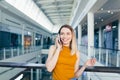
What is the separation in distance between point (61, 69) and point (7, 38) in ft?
42.2

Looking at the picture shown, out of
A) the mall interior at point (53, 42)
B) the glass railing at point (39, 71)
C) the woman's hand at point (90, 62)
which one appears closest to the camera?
the woman's hand at point (90, 62)

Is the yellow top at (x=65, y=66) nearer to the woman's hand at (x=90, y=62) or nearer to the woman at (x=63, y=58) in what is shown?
the woman at (x=63, y=58)

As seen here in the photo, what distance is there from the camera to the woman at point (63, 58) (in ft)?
4.82

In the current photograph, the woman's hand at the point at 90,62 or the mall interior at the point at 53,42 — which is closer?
the woman's hand at the point at 90,62

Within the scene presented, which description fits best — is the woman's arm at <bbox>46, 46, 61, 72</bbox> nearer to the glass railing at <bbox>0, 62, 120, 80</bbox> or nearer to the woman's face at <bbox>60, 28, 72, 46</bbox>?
the woman's face at <bbox>60, 28, 72, 46</bbox>

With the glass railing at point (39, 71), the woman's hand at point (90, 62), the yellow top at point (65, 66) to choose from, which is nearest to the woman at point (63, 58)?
the yellow top at point (65, 66)

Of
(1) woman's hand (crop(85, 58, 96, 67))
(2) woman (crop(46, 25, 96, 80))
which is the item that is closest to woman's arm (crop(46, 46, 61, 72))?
(2) woman (crop(46, 25, 96, 80))

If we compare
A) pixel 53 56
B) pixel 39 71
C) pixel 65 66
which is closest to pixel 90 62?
pixel 65 66

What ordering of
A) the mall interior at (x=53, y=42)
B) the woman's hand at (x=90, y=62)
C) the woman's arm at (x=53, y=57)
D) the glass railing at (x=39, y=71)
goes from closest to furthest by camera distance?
the woman's arm at (x=53, y=57)
the woman's hand at (x=90, y=62)
the glass railing at (x=39, y=71)
the mall interior at (x=53, y=42)

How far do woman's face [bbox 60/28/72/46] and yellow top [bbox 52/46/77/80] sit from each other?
0.10 metres

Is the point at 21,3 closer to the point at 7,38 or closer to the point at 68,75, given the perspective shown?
the point at 7,38

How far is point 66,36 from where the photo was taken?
60.9 inches

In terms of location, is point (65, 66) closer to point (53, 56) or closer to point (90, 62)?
point (53, 56)

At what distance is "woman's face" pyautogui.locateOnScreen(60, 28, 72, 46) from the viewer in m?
1.54
